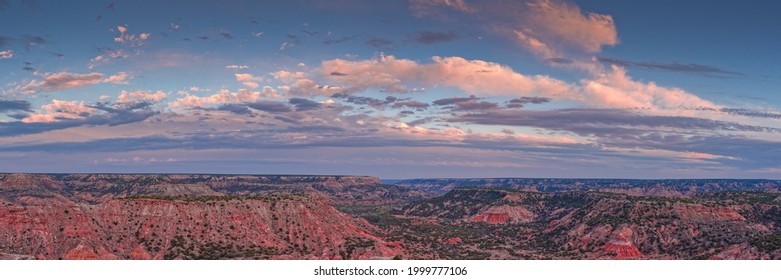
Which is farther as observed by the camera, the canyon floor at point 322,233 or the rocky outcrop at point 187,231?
the canyon floor at point 322,233

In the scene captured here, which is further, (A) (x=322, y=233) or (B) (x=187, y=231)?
(A) (x=322, y=233)

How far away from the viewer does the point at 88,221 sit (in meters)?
116

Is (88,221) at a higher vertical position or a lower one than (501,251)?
higher

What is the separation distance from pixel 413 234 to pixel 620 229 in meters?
61.2

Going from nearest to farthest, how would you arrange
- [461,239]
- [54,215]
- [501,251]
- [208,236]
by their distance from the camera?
[54,215] < [208,236] < [501,251] < [461,239]

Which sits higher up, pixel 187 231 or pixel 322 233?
pixel 187 231

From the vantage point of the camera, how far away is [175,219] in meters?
127

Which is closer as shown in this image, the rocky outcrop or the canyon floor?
the rocky outcrop

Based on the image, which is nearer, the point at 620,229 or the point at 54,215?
the point at 54,215

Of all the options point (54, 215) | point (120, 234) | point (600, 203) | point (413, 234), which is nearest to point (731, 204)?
point (600, 203)

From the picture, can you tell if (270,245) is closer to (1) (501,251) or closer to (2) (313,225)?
(2) (313,225)

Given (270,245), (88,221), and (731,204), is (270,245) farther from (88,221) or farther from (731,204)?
(731,204)

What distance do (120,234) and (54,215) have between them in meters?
12.4

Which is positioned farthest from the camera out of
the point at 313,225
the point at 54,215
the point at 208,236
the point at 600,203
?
the point at 600,203
